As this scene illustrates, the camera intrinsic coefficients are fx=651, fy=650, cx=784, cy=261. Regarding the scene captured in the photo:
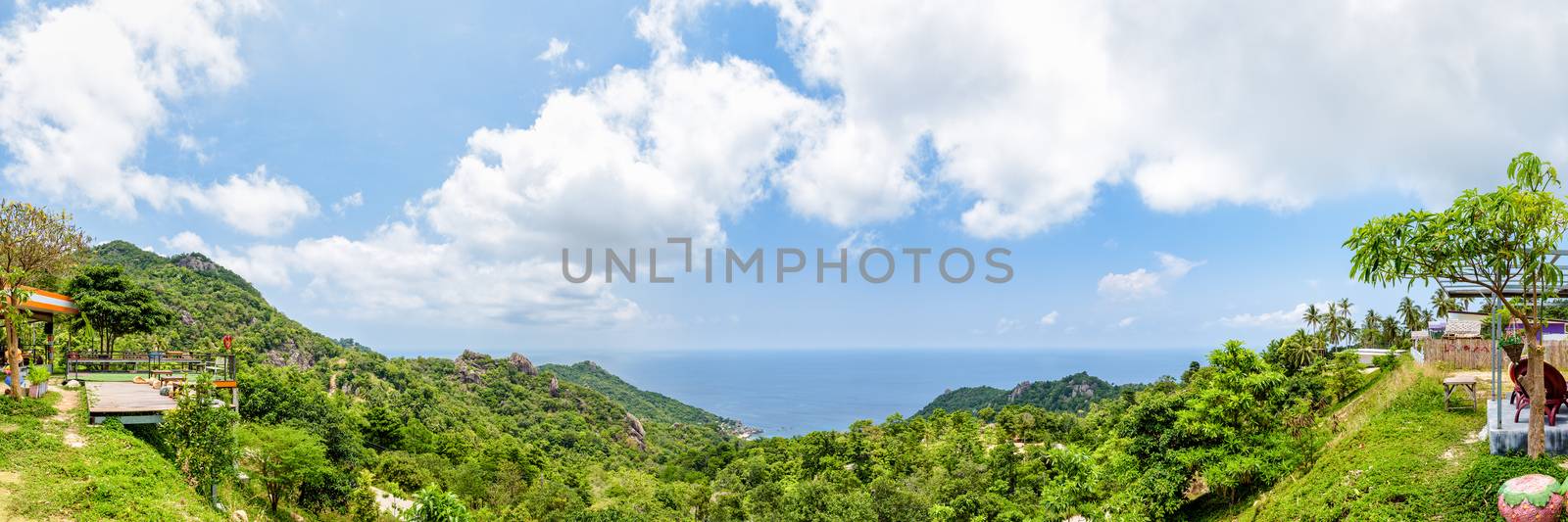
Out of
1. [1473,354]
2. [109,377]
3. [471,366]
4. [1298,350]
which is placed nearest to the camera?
[1473,354]

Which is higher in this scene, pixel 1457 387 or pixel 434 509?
pixel 1457 387

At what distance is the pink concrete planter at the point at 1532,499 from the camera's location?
7.96 metres

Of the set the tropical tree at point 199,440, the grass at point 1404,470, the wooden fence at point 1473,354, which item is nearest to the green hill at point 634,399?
the tropical tree at point 199,440

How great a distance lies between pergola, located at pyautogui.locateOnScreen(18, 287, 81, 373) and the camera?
1877 centimetres

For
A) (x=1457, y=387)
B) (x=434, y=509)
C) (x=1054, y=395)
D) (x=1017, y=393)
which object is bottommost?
(x=1017, y=393)

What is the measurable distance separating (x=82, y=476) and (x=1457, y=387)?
2822 centimetres

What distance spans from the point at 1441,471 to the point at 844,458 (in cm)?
2724

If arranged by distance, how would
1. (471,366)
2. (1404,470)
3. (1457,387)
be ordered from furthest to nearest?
1. (471,366)
2. (1457,387)
3. (1404,470)

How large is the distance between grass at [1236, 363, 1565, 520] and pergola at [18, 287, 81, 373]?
30989mm

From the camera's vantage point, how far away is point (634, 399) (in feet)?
372

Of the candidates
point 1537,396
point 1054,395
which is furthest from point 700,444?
point 1537,396

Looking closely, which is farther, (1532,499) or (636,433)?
(636,433)

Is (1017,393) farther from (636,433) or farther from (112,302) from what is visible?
(112,302)

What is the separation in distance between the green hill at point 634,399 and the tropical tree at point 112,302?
7846 centimetres
